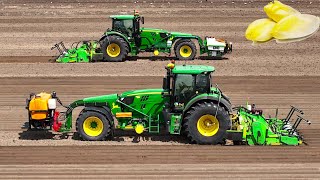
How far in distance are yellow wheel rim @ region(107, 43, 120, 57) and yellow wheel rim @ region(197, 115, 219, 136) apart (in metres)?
11.3

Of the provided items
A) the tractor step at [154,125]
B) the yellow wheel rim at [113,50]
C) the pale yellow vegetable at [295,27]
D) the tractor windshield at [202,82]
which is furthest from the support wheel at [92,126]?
the yellow wheel rim at [113,50]

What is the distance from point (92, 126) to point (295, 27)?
6877mm

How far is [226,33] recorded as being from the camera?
33.0 m

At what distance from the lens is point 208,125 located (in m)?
14.6

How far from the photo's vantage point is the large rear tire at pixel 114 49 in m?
25.1

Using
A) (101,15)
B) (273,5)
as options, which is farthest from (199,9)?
(273,5)

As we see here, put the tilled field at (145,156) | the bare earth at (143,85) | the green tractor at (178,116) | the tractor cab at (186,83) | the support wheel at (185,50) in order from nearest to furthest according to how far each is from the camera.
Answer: the tilled field at (145,156) < the bare earth at (143,85) < the green tractor at (178,116) < the tractor cab at (186,83) < the support wheel at (185,50)

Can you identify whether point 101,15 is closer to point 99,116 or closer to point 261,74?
point 261,74

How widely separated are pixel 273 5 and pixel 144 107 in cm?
585

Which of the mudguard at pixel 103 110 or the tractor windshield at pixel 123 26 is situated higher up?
the tractor windshield at pixel 123 26

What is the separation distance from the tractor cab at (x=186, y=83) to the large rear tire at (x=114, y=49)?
10.6 m

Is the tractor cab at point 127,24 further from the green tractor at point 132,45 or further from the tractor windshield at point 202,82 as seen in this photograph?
the tractor windshield at point 202,82

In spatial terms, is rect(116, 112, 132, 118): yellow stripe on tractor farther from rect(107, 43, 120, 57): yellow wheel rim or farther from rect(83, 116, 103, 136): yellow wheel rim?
rect(107, 43, 120, 57): yellow wheel rim

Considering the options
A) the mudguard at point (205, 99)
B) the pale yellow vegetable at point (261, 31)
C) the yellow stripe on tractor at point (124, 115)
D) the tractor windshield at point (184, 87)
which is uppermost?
the pale yellow vegetable at point (261, 31)
